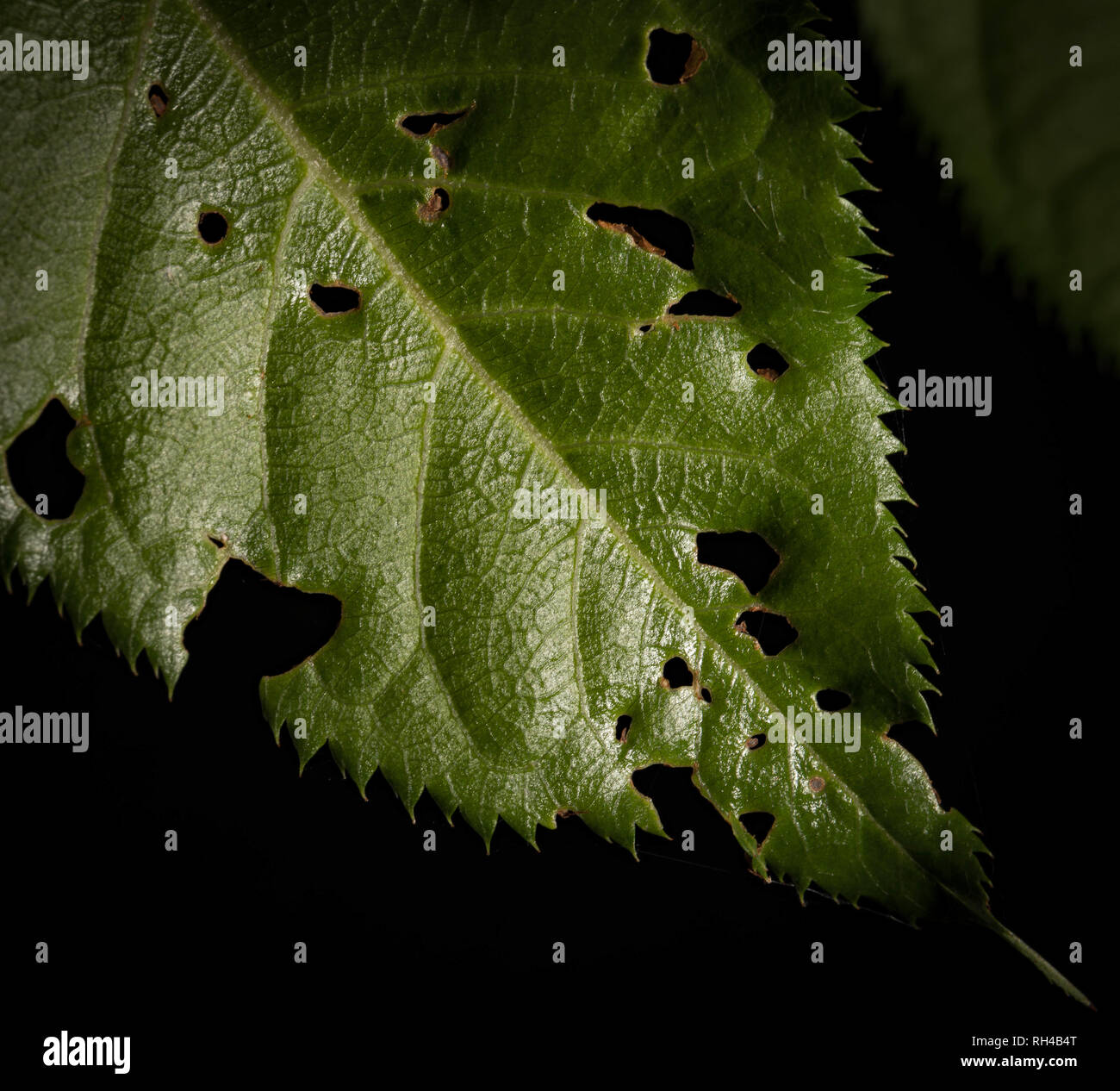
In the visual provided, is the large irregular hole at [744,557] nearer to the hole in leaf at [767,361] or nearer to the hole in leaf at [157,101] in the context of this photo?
the hole in leaf at [767,361]

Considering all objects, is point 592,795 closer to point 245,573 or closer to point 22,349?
point 245,573

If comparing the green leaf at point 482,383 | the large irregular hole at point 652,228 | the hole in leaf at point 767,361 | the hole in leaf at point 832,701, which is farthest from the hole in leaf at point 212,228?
the hole in leaf at point 832,701

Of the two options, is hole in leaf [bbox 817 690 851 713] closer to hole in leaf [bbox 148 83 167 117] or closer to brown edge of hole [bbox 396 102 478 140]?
brown edge of hole [bbox 396 102 478 140]

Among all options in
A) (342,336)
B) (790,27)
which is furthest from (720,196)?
(342,336)

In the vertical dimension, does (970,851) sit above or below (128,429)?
below

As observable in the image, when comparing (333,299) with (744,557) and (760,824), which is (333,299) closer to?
(744,557)

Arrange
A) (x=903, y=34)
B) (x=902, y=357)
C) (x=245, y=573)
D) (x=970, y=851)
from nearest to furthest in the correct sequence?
(x=903, y=34)
(x=970, y=851)
(x=245, y=573)
(x=902, y=357)
